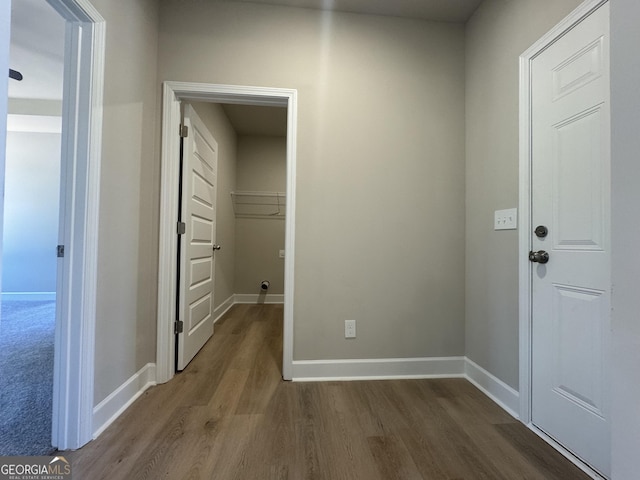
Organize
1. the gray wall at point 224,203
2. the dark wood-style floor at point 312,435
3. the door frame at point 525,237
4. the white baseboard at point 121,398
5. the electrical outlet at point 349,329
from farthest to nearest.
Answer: the gray wall at point 224,203 < the electrical outlet at point 349,329 < the door frame at point 525,237 < the white baseboard at point 121,398 < the dark wood-style floor at point 312,435

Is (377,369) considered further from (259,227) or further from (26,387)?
(259,227)

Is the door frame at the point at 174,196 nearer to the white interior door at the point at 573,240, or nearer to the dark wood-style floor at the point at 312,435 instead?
the dark wood-style floor at the point at 312,435

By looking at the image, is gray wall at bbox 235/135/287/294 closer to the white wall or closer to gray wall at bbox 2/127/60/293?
gray wall at bbox 2/127/60/293

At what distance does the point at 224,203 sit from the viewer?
3.54 meters

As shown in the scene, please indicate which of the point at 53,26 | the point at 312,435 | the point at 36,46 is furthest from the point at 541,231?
the point at 36,46

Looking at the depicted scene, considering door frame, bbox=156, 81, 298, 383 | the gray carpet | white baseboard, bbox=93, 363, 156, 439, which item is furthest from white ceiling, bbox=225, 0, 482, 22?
the gray carpet

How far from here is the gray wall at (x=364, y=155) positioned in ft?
6.13

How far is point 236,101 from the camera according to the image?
1904 mm

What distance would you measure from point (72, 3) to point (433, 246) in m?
2.30

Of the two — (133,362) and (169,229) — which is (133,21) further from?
(133,362)

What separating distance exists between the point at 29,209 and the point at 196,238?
395 centimetres

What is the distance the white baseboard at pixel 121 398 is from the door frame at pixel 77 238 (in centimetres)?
5

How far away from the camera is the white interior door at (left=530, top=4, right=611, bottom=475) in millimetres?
1137

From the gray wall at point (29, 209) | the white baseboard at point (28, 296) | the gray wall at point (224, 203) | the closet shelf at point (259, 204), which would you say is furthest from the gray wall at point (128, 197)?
the white baseboard at point (28, 296)
